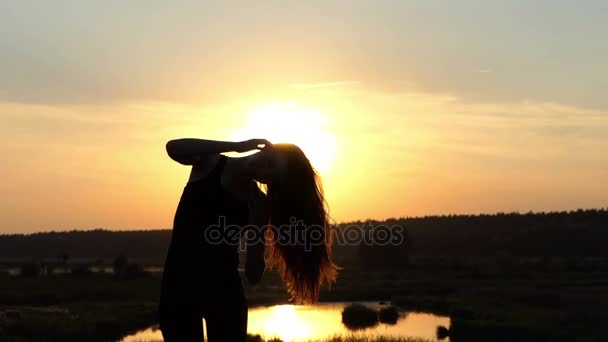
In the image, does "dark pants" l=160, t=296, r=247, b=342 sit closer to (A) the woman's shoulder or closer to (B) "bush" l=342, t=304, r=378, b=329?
Answer: (A) the woman's shoulder

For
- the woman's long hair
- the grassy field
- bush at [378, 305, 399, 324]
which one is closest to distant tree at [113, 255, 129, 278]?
the grassy field

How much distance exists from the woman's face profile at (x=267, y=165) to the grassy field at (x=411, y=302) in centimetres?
2396

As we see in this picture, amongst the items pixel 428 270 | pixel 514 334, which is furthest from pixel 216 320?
pixel 428 270

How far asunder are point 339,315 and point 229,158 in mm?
36132

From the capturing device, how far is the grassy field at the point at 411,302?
2855cm

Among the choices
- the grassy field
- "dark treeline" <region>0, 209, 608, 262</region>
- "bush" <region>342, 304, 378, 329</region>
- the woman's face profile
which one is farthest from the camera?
"dark treeline" <region>0, 209, 608, 262</region>

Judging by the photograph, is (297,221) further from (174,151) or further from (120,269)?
(120,269)

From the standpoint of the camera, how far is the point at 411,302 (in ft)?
143

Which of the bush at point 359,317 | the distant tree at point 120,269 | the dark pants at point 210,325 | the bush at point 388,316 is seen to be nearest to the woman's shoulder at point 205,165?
the dark pants at point 210,325

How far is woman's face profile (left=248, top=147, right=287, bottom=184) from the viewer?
347 centimetres

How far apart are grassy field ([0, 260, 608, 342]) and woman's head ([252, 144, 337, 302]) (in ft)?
77.6

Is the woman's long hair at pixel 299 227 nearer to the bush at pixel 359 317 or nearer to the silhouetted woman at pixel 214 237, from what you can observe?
the silhouetted woman at pixel 214 237

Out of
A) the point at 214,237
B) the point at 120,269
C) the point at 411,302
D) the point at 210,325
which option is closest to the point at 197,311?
the point at 210,325

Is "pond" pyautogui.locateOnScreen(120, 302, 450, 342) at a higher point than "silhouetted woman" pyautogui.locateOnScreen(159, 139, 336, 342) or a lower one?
lower
